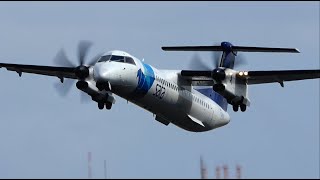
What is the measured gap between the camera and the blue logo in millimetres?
34688

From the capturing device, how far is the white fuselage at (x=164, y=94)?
33.8m

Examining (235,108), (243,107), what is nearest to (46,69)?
(235,108)

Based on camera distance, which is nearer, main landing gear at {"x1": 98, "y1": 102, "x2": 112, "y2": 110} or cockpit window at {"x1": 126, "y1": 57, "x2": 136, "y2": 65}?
cockpit window at {"x1": 126, "y1": 57, "x2": 136, "y2": 65}

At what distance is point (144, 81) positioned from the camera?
34.9 meters

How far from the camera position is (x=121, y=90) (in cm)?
3416

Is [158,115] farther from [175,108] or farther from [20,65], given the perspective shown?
[20,65]

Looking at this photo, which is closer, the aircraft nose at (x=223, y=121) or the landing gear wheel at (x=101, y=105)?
the landing gear wheel at (x=101, y=105)

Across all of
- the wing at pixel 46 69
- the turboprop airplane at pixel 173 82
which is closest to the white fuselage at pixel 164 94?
the turboprop airplane at pixel 173 82

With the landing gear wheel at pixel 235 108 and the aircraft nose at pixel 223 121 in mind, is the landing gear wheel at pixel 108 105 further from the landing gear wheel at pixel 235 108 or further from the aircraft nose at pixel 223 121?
the aircraft nose at pixel 223 121

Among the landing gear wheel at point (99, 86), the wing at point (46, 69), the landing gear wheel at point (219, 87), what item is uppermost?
the wing at point (46, 69)

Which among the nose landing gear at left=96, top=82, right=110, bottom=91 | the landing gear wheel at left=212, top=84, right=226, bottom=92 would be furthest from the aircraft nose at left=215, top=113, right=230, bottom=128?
the nose landing gear at left=96, top=82, right=110, bottom=91

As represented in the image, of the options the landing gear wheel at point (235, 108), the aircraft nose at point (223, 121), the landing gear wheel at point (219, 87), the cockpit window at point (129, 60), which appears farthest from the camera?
the aircraft nose at point (223, 121)

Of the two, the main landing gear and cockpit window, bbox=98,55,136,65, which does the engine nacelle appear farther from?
the main landing gear

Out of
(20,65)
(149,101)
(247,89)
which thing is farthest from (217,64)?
(20,65)
